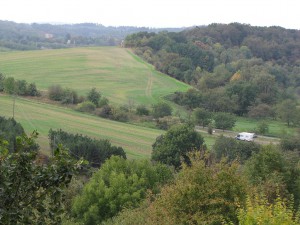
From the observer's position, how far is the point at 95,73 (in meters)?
71.0

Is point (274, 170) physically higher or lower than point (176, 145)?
higher

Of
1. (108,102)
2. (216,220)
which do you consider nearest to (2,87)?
(108,102)

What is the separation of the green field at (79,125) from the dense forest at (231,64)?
61.7ft

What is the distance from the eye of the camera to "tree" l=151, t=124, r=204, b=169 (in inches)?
1359

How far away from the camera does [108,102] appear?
2149 inches

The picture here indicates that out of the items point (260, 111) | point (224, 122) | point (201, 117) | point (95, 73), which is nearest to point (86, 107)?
point (201, 117)

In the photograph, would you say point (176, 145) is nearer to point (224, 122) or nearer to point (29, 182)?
point (224, 122)

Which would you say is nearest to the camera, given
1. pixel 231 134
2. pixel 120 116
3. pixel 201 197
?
pixel 201 197

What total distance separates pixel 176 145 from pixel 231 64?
212ft

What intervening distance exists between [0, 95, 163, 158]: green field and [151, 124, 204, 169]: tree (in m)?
2.31

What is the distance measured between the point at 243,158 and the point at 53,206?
109ft

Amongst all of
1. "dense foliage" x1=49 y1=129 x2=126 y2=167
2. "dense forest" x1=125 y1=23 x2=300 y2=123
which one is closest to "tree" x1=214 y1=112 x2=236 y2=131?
"dense forest" x1=125 y1=23 x2=300 y2=123

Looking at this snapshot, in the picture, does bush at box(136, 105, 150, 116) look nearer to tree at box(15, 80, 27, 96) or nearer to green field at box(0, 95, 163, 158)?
green field at box(0, 95, 163, 158)

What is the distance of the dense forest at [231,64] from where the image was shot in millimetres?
64188
